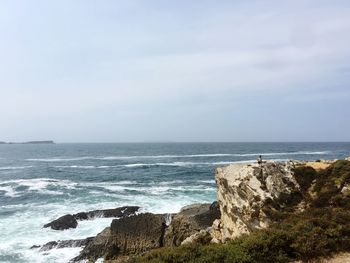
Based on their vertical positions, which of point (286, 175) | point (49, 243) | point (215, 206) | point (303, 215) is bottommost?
point (49, 243)

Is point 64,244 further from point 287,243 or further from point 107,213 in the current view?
point 287,243

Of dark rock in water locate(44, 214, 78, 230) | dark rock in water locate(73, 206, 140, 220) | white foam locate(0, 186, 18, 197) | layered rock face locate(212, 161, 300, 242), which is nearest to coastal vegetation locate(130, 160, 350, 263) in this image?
layered rock face locate(212, 161, 300, 242)

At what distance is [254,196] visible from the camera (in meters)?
14.8

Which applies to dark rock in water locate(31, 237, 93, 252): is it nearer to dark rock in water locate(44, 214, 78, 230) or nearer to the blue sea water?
the blue sea water

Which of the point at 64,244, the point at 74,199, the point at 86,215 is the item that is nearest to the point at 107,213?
the point at 86,215

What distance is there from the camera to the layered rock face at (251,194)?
14.4 m

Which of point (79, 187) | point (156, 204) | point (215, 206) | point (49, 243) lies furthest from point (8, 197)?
point (215, 206)

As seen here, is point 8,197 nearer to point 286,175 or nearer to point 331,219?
point 286,175

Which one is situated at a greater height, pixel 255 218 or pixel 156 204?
pixel 255 218

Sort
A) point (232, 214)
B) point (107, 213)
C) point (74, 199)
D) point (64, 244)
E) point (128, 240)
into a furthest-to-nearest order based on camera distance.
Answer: point (74, 199), point (107, 213), point (64, 244), point (128, 240), point (232, 214)

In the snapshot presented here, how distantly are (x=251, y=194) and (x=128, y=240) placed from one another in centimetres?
973

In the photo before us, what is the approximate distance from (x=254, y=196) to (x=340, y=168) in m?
3.84

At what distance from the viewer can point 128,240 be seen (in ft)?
Result: 72.7

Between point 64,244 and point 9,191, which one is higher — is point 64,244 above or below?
below
